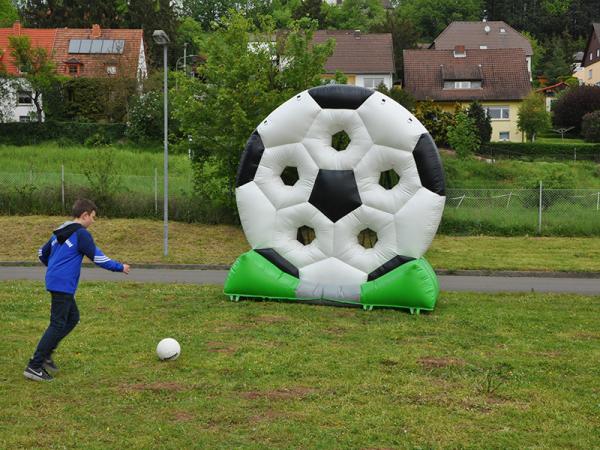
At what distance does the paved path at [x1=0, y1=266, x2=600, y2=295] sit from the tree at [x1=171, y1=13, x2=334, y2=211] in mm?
4193

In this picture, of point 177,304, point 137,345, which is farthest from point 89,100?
point 137,345

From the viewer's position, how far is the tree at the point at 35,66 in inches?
1716

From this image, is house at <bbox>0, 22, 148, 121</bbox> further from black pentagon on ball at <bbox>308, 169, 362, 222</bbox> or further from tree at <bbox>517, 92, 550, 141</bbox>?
black pentagon on ball at <bbox>308, 169, 362, 222</bbox>

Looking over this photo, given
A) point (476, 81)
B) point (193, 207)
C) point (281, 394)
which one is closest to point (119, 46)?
point (476, 81)

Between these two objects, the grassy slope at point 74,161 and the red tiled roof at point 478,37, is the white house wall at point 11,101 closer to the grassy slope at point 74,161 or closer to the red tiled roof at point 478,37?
the grassy slope at point 74,161

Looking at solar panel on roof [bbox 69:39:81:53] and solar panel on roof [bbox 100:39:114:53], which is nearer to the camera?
solar panel on roof [bbox 100:39:114:53]

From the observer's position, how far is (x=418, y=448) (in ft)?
18.2

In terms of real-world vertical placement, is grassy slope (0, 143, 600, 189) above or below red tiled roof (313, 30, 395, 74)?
below

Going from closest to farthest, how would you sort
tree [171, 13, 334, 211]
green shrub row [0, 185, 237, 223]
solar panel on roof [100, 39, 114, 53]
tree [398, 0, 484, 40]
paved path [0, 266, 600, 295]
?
paved path [0, 266, 600, 295], tree [171, 13, 334, 211], green shrub row [0, 185, 237, 223], solar panel on roof [100, 39, 114, 53], tree [398, 0, 484, 40]

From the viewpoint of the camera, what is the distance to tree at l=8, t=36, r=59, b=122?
143ft

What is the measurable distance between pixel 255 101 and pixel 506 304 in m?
9.73

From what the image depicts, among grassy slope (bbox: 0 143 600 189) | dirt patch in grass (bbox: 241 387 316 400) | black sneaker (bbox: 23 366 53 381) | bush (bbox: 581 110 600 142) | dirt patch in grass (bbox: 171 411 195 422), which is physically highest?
bush (bbox: 581 110 600 142)

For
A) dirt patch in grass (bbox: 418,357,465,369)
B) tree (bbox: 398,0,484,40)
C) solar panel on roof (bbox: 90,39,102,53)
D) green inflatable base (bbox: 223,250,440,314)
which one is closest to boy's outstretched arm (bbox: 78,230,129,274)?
dirt patch in grass (bbox: 418,357,465,369)

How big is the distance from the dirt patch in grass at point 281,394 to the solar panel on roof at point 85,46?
5051cm
